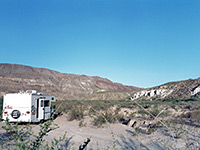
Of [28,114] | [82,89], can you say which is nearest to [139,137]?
[28,114]

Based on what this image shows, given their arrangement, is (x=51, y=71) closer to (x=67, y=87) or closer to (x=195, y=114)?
(x=67, y=87)

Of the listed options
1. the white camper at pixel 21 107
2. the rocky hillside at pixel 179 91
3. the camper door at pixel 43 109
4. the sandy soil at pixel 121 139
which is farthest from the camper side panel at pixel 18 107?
the rocky hillside at pixel 179 91

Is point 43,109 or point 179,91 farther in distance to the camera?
point 179,91

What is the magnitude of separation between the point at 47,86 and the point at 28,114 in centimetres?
6771

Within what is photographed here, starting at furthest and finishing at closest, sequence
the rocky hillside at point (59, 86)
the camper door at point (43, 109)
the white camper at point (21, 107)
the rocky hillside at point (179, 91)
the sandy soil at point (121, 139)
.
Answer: the rocky hillside at point (59, 86)
the rocky hillside at point (179, 91)
the camper door at point (43, 109)
the white camper at point (21, 107)
the sandy soil at point (121, 139)

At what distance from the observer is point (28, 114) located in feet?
33.5

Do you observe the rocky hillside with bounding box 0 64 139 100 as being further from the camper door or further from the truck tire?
the truck tire

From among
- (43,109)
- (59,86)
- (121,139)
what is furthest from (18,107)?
(59,86)

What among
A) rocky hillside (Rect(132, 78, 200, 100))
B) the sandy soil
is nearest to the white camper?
the sandy soil

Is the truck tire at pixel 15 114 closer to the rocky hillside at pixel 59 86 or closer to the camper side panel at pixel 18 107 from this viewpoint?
the camper side panel at pixel 18 107

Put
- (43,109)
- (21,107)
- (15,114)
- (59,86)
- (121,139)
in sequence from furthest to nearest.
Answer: (59,86), (43,109), (21,107), (15,114), (121,139)

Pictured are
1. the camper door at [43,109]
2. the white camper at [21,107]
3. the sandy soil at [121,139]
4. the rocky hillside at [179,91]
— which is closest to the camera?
the sandy soil at [121,139]

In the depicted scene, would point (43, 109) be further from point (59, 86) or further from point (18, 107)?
point (59, 86)

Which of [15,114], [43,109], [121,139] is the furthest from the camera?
[43,109]
